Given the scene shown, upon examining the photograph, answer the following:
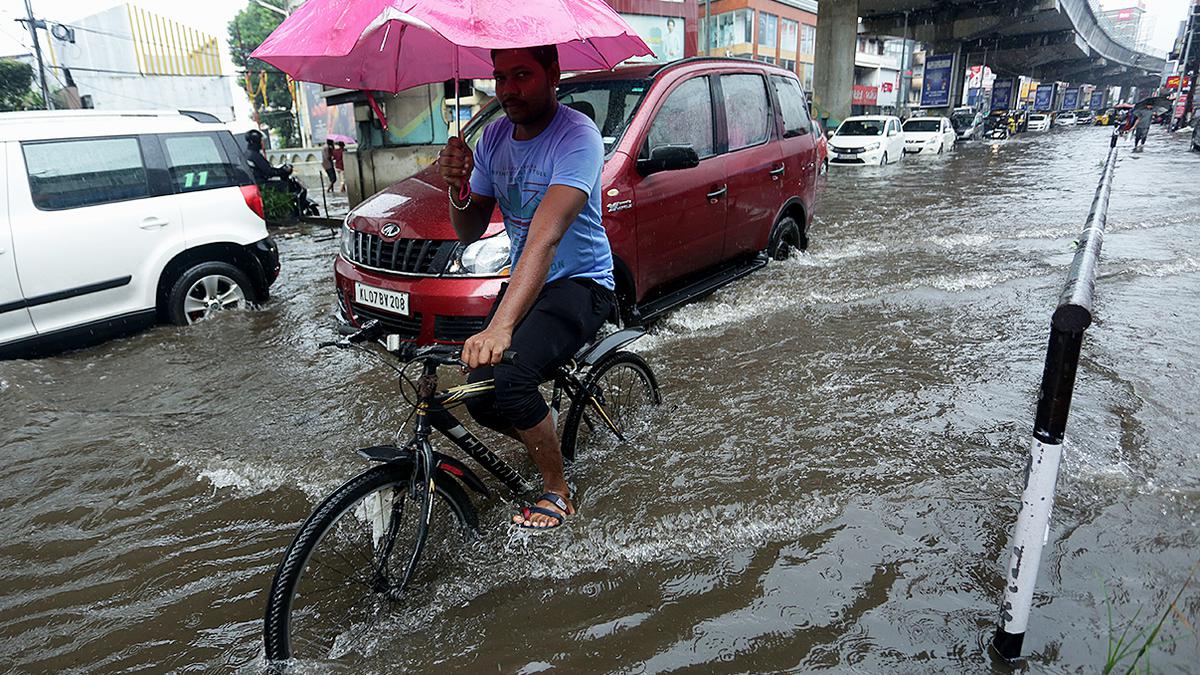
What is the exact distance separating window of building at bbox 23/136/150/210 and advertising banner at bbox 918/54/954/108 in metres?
53.6

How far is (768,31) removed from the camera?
4022 cm

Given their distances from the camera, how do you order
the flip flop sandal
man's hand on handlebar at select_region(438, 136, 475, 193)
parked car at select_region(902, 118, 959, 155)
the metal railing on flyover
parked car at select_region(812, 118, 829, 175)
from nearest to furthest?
man's hand on handlebar at select_region(438, 136, 475, 193) → the flip flop sandal → parked car at select_region(812, 118, 829, 175) → parked car at select_region(902, 118, 959, 155) → the metal railing on flyover

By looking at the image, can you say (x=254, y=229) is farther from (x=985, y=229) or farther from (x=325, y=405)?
(x=985, y=229)

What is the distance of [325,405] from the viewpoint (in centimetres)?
450

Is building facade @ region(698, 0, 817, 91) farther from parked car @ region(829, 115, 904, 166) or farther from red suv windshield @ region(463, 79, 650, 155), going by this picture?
red suv windshield @ region(463, 79, 650, 155)

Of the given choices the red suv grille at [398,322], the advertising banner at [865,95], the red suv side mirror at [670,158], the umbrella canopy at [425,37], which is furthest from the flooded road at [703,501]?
the advertising banner at [865,95]

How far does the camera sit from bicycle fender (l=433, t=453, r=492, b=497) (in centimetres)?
245

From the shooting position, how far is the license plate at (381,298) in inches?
162

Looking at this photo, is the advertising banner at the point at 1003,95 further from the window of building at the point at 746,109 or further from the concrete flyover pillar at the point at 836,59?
the window of building at the point at 746,109

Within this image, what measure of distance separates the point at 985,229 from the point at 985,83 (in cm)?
9541

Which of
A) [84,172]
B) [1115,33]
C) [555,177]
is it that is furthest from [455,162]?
[1115,33]

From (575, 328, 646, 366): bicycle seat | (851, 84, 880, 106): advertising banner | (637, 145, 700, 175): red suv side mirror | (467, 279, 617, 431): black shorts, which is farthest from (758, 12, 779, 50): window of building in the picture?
(467, 279, 617, 431): black shorts

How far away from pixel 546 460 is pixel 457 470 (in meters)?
0.42

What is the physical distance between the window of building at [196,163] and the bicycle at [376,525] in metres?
4.38
